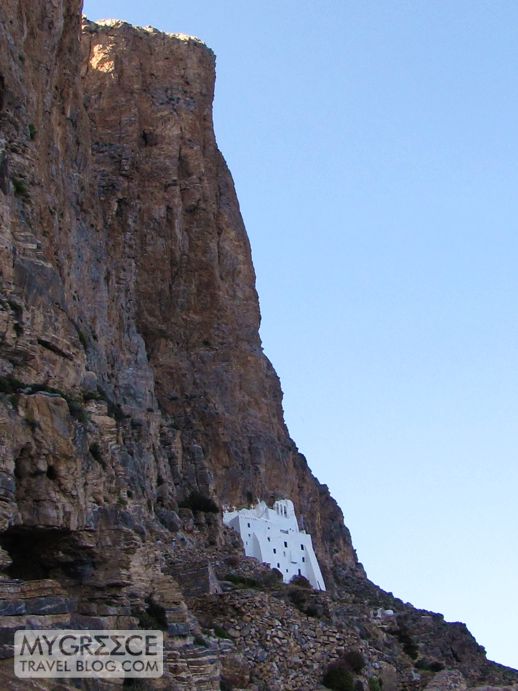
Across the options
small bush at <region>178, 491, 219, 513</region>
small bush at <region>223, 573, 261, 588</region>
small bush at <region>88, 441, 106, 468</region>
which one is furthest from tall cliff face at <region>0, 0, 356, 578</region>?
small bush at <region>223, 573, 261, 588</region>

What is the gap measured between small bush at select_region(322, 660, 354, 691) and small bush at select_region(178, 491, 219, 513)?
2714cm

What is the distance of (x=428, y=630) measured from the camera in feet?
172

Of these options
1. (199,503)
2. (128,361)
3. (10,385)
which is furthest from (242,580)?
(10,385)

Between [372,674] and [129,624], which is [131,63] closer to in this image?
[372,674]

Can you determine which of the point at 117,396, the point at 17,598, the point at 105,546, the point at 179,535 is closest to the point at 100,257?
the point at 117,396

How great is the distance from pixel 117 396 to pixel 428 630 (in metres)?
18.5

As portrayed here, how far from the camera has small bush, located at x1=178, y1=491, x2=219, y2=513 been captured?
58438 millimetres

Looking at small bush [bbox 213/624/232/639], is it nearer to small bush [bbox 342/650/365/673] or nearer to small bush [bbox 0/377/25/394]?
small bush [bbox 342/650/365/673]

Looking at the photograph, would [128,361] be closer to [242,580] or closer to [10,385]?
[242,580]

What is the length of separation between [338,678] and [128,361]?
32508mm

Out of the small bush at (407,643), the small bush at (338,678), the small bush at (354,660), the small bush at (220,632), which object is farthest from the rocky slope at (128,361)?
the small bush at (407,643)

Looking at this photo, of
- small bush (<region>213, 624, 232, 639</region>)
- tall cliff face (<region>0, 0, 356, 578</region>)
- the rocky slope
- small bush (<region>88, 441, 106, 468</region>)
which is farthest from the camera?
small bush (<region>213, 624, 232, 639</region>)

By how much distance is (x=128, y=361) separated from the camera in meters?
60.8

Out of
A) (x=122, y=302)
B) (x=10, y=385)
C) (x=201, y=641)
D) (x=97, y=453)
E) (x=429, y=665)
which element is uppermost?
(x=122, y=302)
